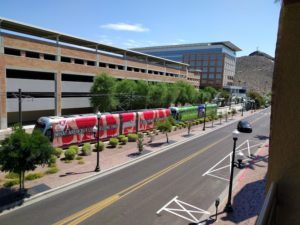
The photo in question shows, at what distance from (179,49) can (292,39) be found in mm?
127303

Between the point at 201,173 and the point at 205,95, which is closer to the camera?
the point at 201,173

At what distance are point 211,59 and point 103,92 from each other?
8443 centimetres

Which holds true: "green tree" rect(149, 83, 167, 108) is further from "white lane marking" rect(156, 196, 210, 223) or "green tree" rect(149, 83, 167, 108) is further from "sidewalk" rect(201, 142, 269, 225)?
"white lane marking" rect(156, 196, 210, 223)

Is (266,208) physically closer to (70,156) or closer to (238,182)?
(238,182)

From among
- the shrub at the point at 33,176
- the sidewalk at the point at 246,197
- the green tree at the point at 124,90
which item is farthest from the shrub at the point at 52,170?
the green tree at the point at 124,90

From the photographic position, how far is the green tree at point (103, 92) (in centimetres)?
4309

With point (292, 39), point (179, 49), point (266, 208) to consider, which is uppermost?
point (179, 49)

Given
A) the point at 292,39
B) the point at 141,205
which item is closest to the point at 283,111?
the point at 292,39

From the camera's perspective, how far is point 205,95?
84.1 m

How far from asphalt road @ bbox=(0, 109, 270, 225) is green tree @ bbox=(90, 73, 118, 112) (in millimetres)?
21865

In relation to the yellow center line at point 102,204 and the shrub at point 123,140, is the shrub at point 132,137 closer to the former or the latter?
the shrub at point 123,140

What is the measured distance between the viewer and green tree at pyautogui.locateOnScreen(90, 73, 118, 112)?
43.1m

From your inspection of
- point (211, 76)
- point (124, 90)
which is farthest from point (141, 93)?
point (211, 76)

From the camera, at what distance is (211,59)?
383ft
